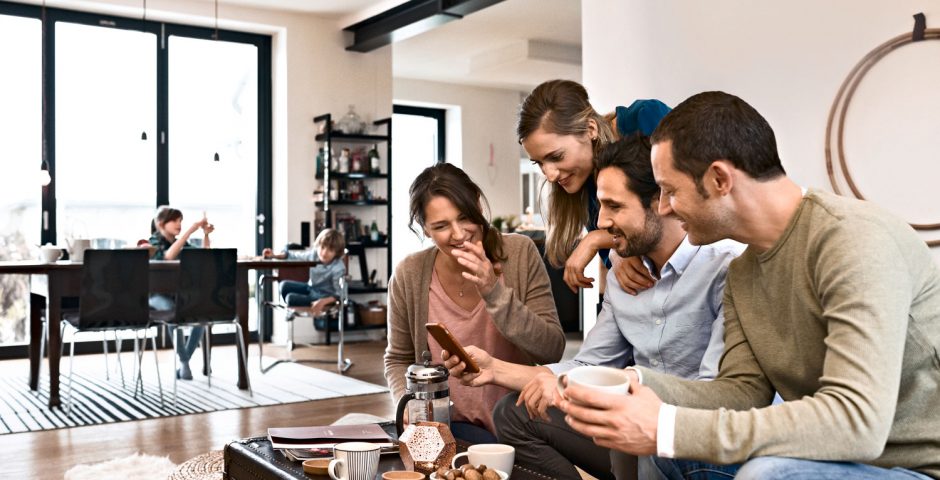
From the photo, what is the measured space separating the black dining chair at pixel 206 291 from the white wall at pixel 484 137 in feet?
18.6

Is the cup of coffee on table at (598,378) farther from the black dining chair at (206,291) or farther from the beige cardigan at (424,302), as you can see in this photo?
the black dining chair at (206,291)

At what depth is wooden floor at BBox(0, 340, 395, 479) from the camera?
366 cm

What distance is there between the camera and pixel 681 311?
6.43ft

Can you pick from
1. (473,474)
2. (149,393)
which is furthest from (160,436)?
(473,474)

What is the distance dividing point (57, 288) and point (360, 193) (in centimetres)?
351

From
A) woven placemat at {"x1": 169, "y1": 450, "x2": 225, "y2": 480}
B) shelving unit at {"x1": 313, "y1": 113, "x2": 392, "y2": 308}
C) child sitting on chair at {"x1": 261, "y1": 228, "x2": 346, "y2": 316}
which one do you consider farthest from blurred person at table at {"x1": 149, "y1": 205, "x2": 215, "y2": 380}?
woven placemat at {"x1": 169, "y1": 450, "x2": 225, "y2": 480}

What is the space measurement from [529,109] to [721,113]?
1113 mm

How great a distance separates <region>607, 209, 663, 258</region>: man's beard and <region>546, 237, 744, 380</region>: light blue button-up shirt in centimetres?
6

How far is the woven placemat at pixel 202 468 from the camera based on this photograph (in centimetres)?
333

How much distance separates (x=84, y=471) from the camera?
341 cm

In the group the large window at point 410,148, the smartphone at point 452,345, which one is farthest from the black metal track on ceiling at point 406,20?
the smartphone at point 452,345

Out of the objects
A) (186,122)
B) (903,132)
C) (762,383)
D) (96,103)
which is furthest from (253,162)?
(762,383)

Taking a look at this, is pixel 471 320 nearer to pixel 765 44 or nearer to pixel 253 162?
pixel 765 44

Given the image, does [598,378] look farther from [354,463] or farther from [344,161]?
[344,161]
